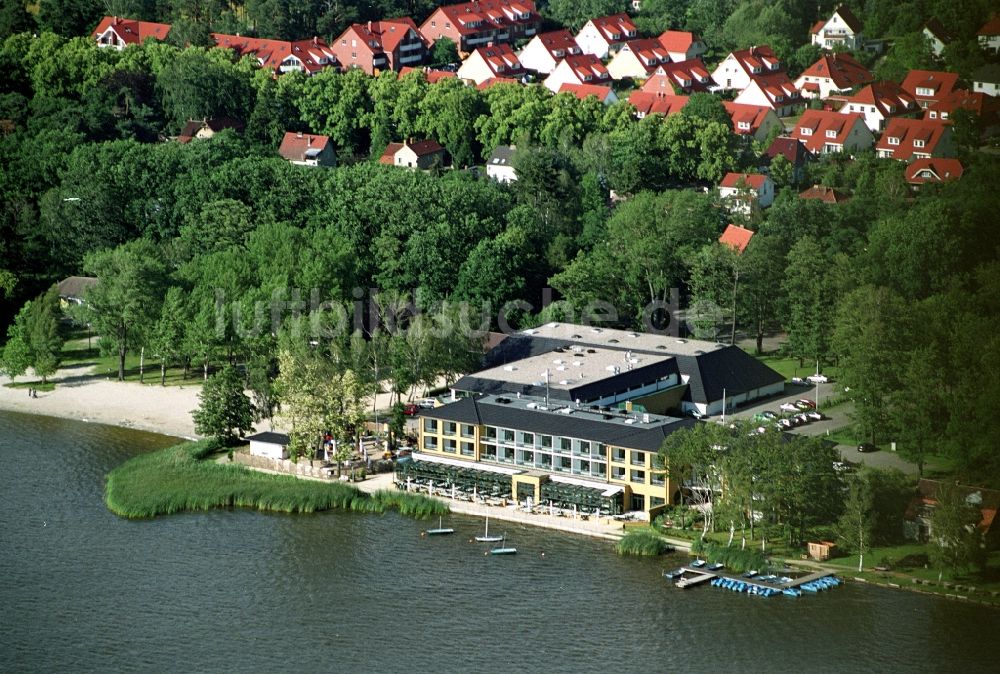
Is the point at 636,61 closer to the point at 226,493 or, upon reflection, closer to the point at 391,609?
the point at 226,493

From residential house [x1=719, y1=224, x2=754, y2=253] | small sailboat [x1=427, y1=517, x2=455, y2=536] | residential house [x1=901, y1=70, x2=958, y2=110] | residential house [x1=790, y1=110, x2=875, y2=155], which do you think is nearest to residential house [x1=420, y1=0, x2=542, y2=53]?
residential house [x1=790, y1=110, x2=875, y2=155]

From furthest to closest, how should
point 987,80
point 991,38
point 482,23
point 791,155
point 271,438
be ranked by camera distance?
point 482,23, point 991,38, point 987,80, point 791,155, point 271,438

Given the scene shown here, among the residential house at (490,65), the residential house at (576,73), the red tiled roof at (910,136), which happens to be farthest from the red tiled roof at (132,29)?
the red tiled roof at (910,136)

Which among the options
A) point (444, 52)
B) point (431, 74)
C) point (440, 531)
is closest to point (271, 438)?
point (440, 531)

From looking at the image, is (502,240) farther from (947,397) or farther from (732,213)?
(947,397)

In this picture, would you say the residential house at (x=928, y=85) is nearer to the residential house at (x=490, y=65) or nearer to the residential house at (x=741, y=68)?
the residential house at (x=741, y=68)

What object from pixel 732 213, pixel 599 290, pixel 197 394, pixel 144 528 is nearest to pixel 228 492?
pixel 144 528

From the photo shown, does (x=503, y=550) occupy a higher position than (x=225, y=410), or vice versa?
(x=225, y=410)
